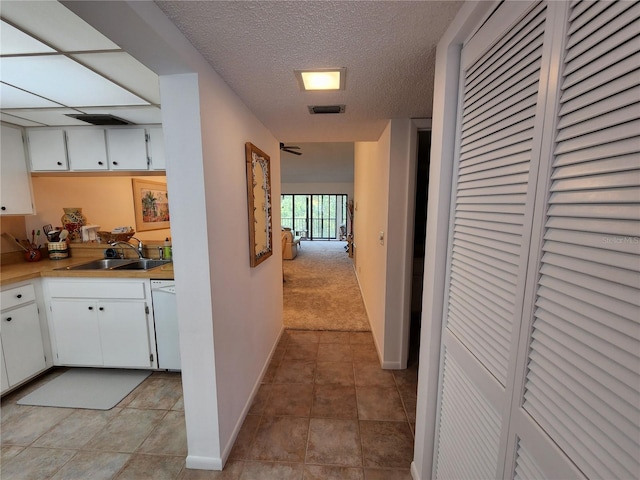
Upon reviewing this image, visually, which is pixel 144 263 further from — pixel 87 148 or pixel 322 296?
pixel 322 296

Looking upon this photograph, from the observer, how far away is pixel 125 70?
1.53 m

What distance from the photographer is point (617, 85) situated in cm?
49

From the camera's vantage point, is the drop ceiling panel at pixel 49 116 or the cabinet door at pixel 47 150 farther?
the cabinet door at pixel 47 150

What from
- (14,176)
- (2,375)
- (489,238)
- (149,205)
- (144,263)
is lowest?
(2,375)

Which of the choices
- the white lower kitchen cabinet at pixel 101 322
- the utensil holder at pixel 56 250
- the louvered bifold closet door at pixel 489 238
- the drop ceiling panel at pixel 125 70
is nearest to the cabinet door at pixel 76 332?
the white lower kitchen cabinet at pixel 101 322

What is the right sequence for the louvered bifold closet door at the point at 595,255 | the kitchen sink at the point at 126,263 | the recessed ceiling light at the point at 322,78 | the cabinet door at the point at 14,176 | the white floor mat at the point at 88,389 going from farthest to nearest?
the kitchen sink at the point at 126,263
the cabinet door at the point at 14,176
the white floor mat at the point at 88,389
the recessed ceiling light at the point at 322,78
the louvered bifold closet door at the point at 595,255

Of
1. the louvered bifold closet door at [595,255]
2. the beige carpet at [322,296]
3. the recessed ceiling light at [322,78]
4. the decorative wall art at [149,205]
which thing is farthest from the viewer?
the decorative wall art at [149,205]

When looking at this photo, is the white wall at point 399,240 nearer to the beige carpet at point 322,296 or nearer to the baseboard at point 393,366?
the baseboard at point 393,366

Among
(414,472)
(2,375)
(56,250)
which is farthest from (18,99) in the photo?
(414,472)

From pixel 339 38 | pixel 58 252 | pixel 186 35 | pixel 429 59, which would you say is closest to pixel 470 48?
pixel 429 59

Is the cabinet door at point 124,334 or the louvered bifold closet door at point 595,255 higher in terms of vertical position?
the louvered bifold closet door at point 595,255

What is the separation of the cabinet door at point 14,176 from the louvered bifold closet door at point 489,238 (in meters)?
3.52

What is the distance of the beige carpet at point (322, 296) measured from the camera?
11.1 ft

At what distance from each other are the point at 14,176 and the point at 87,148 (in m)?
0.65
